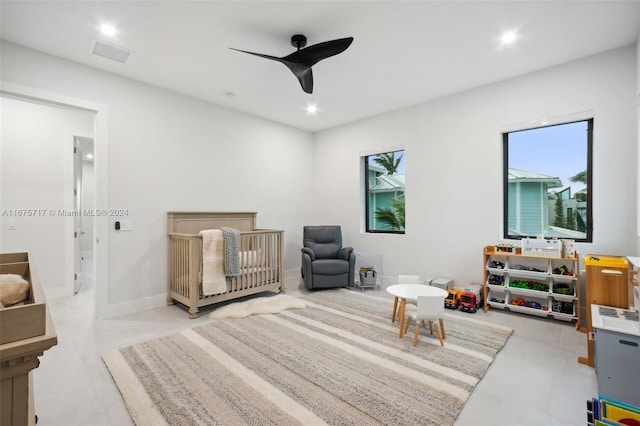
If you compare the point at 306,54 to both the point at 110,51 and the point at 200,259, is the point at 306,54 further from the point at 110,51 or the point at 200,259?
the point at 200,259

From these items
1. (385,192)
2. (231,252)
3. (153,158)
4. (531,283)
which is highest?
(153,158)

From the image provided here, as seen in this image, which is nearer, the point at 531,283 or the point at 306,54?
the point at 306,54

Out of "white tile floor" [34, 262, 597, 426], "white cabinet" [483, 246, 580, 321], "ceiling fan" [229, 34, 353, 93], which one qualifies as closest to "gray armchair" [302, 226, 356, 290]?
"white tile floor" [34, 262, 597, 426]

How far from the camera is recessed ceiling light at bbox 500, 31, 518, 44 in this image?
264 centimetres

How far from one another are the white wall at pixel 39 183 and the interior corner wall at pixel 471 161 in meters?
3.90

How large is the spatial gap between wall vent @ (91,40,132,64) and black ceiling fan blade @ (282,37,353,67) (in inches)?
67.1

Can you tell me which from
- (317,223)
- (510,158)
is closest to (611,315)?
(510,158)

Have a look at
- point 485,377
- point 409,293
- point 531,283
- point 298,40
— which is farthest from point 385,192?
point 485,377

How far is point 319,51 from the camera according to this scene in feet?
8.08

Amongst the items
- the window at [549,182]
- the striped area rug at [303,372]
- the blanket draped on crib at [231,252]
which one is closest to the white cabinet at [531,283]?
the window at [549,182]

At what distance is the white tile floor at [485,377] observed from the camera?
1695 mm

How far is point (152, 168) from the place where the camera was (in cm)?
367

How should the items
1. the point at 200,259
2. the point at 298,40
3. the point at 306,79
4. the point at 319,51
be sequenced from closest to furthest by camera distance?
the point at 319,51 → the point at 298,40 → the point at 306,79 → the point at 200,259

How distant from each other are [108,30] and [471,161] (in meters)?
4.17
